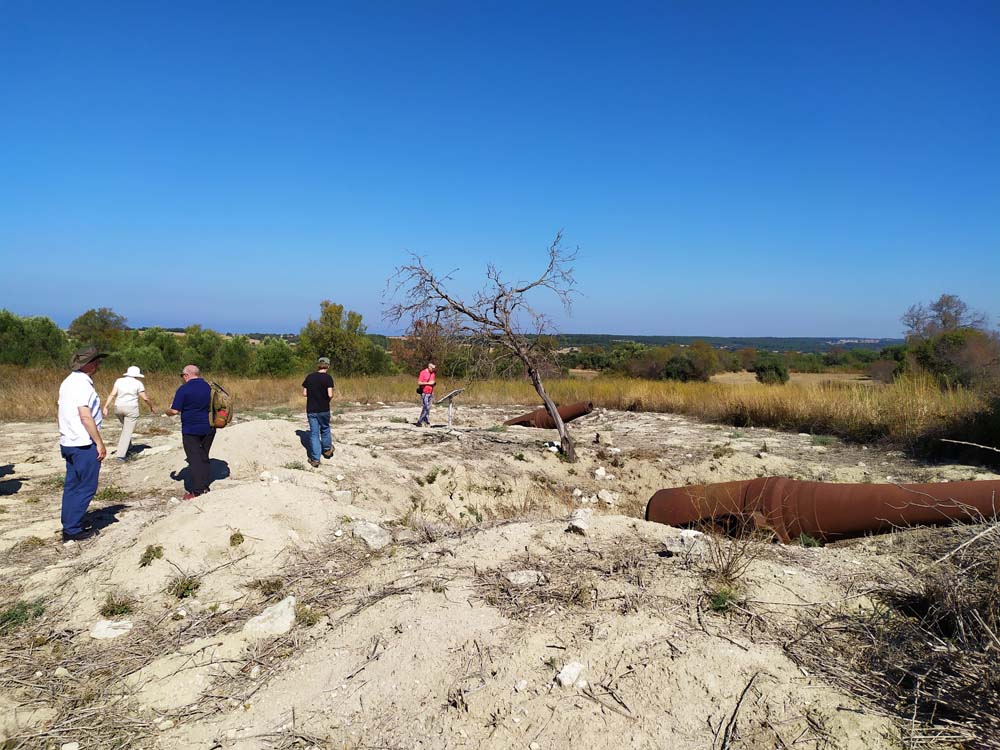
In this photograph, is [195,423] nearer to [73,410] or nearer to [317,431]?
[73,410]

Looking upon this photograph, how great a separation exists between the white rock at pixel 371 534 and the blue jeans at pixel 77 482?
9.08 ft

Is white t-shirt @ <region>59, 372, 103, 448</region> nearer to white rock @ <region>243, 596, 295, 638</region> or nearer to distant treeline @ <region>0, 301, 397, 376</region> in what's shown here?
white rock @ <region>243, 596, 295, 638</region>

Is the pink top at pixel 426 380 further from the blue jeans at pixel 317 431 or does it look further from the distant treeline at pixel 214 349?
the distant treeline at pixel 214 349

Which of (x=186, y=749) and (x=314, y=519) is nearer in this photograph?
(x=186, y=749)

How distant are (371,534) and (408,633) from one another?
8.98ft

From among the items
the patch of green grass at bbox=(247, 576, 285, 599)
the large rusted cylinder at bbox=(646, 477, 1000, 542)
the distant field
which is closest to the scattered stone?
the large rusted cylinder at bbox=(646, 477, 1000, 542)

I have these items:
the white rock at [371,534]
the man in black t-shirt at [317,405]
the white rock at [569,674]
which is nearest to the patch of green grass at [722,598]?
the white rock at [569,674]

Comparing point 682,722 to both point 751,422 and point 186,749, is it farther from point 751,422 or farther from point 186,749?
point 751,422

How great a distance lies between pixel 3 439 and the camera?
12.3 m

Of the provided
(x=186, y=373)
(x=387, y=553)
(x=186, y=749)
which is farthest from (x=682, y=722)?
(x=186, y=373)

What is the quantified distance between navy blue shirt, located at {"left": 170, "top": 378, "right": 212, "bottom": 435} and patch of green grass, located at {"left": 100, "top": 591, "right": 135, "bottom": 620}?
9.02 ft

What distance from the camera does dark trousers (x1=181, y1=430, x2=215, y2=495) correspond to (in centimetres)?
755

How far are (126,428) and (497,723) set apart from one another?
9.65 meters

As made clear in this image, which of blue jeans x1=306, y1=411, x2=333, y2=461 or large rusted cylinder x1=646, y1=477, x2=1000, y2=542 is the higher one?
blue jeans x1=306, y1=411, x2=333, y2=461
